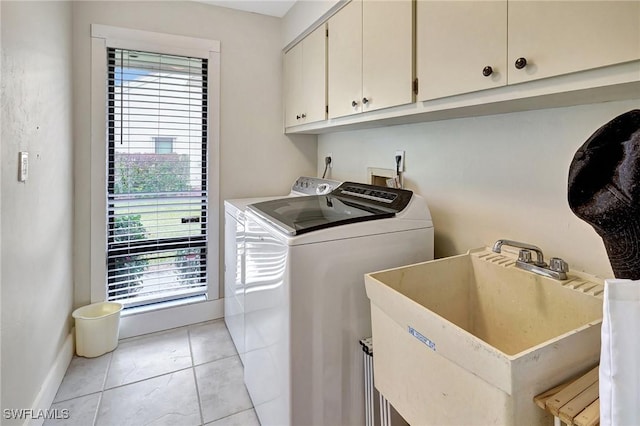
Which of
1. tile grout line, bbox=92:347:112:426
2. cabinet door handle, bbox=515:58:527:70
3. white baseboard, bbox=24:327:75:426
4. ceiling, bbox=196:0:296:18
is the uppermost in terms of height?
ceiling, bbox=196:0:296:18

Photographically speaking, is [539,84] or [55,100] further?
[55,100]

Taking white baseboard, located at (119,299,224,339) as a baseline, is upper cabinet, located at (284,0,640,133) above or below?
above

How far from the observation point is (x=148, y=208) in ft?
8.16

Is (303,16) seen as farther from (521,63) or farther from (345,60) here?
(521,63)

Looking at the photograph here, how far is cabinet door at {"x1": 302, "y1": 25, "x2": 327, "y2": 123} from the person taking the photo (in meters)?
2.05

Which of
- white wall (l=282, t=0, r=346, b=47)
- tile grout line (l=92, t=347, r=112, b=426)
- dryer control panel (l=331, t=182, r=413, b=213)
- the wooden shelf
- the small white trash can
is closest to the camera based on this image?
the wooden shelf

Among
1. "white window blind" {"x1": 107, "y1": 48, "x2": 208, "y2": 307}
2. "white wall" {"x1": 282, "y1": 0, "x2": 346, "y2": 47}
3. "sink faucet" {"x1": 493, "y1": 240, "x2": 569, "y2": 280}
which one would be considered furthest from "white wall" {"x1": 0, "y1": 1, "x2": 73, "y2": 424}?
"sink faucet" {"x1": 493, "y1": 240, "x2": 569, "y2": 280}

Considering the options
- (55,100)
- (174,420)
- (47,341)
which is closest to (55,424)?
(47,341)

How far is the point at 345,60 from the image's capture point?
5.96ft

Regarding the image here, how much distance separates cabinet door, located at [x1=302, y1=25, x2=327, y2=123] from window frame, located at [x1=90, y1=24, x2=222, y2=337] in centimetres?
74

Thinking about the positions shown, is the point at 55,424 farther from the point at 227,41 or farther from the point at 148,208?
the point at 227,41

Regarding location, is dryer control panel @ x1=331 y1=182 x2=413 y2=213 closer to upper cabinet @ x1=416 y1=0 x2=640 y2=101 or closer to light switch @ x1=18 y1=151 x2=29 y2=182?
upper cabinet @ x1=416 y1=0 x2=640 y2=101

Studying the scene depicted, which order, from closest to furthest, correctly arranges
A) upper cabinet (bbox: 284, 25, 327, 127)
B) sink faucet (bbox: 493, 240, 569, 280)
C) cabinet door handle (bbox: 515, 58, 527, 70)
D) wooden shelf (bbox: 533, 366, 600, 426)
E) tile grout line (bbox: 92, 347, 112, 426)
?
wooden shelf (bbox: 533, 366, 600, 426), cabinet door handle (bbox: 515, 58, 527, 70), sink faucet (bbox: 493, 240, 569, 280), tile grout line (bbox: 92, 347, 112, 426), upper cabinet (bbox: 284, 25, 327, 127)

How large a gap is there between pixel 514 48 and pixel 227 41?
A: 222 centimetres
